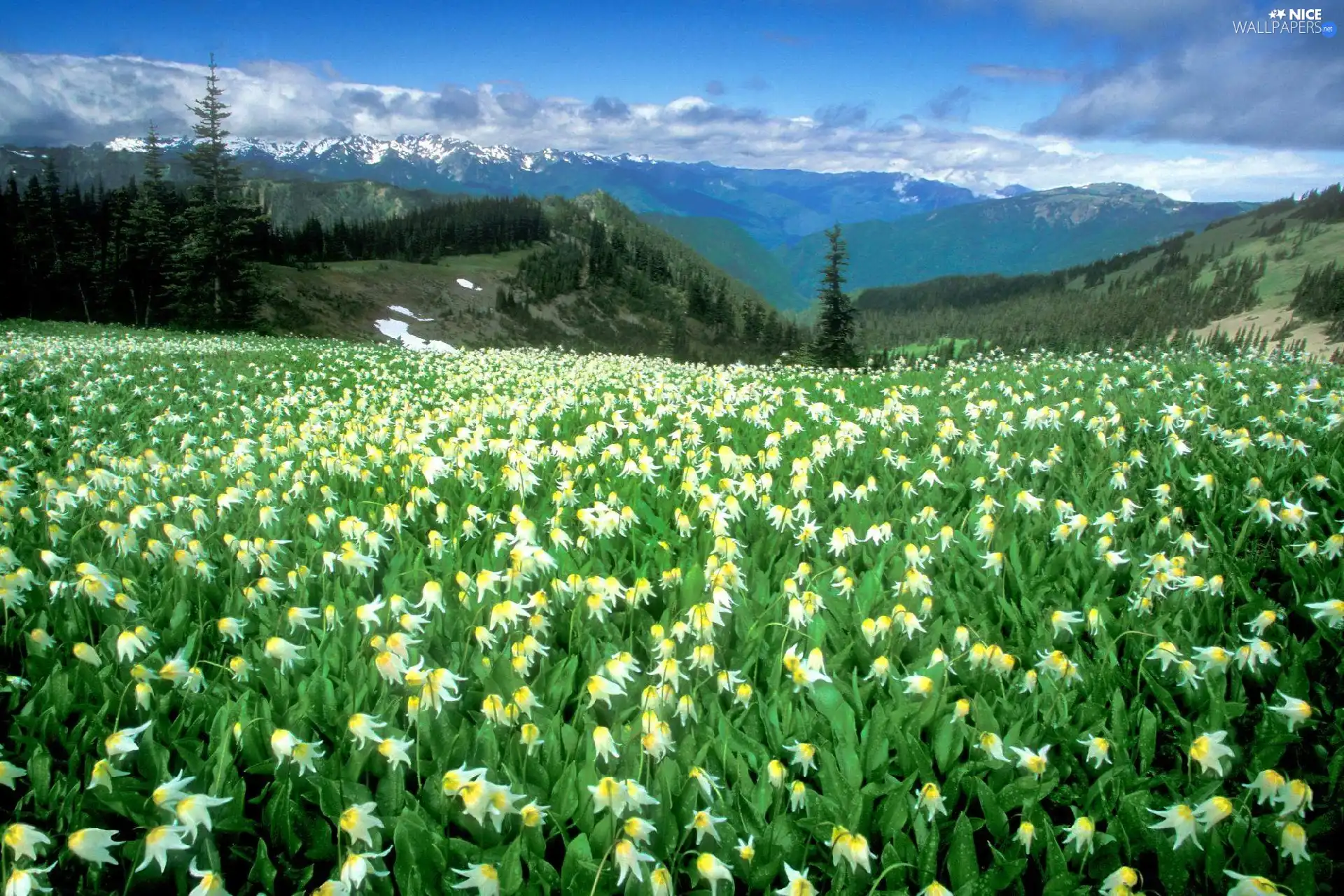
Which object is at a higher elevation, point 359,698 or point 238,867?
point 359,698

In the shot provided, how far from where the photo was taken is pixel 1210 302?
129250 millimetres

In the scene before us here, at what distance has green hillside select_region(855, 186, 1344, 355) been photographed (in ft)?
325

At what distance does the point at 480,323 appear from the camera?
112m

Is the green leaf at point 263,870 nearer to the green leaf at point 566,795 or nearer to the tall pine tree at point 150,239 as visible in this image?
the green leaf at point 566,795

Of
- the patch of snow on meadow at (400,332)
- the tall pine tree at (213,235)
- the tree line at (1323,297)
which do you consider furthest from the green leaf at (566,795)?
the tree line at (1323,297)

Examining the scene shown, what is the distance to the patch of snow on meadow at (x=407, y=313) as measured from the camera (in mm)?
100812

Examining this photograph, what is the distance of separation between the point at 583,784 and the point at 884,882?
39.2 inches

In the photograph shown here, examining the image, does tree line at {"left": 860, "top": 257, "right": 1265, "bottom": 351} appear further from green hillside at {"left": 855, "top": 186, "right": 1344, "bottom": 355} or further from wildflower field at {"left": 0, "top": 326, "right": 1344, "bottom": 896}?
wildflower field at {"left": 0, "top": 326, "right": 1344, "bottom": 896}

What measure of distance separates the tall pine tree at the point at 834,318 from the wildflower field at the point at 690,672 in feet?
144

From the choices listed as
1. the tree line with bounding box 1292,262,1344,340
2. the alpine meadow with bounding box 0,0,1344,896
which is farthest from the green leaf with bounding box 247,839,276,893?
the tree line with bounding box 1292,262,1344,340

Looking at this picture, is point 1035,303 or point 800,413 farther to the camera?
point 1035,303

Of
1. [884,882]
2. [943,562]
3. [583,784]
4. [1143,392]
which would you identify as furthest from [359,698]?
[1143,392]

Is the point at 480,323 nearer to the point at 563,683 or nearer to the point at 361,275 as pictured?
the point at 361,275

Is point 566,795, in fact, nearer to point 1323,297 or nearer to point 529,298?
point 1323,297
